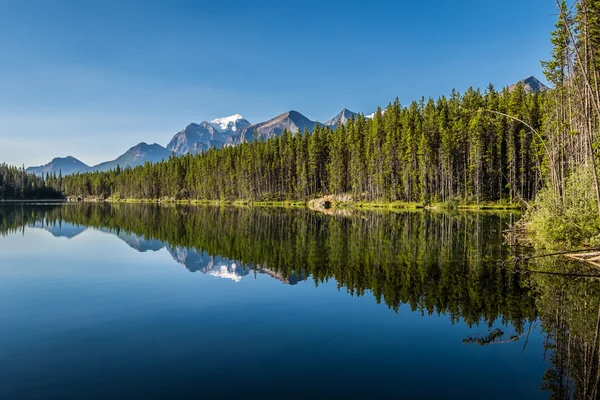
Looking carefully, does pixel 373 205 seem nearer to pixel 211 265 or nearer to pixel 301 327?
pixel 211 265

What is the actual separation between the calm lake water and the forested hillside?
4472 cm

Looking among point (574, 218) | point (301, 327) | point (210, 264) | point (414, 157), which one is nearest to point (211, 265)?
point (210, 264)

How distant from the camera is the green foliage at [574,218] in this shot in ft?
74.0

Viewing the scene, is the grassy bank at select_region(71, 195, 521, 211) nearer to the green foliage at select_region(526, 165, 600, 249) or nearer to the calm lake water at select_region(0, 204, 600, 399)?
the green foliage at select_region(526, 165, 600, 249)

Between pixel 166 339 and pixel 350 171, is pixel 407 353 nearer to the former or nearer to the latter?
pixel 166 339

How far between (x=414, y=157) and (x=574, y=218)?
2628 inches

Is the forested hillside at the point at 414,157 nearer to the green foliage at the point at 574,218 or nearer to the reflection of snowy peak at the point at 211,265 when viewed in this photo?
the green foliage at the point at 574,218

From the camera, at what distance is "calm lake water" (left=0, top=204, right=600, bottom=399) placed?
8945 millimetres

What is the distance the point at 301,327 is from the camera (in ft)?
42.7

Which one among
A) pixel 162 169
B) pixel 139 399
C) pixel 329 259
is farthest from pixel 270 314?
pixel 162 169

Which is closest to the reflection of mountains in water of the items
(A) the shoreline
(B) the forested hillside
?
(B) the forested hillside

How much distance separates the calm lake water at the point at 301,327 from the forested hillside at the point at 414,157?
4472 cm

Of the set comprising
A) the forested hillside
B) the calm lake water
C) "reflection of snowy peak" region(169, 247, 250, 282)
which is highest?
the forested hillside

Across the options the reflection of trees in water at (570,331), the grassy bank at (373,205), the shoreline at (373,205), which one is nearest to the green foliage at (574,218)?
the reflection of trees in water at (570,331)
